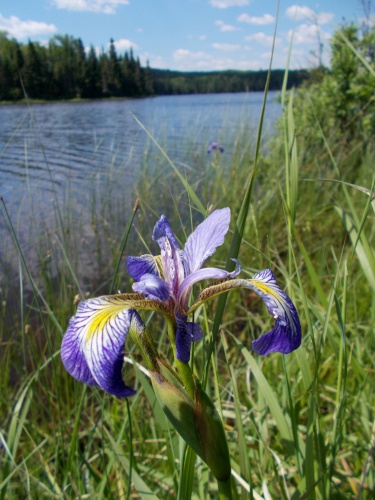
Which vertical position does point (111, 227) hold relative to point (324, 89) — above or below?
below

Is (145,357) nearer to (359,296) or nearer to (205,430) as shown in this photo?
(205,430)

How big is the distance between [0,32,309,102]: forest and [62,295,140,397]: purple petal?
5.33ft

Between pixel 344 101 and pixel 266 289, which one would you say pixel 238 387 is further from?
pixel 344 101

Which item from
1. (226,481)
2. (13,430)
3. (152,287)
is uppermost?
(152,287)

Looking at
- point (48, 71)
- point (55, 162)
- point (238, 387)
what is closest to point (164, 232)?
point (238, 387)

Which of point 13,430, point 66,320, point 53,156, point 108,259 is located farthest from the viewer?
point 53,156

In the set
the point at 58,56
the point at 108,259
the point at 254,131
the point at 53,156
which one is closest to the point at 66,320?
the point at 108,259

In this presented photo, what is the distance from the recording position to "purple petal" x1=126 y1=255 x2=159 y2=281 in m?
1.15

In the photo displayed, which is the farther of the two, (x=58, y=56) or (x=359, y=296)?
(x=58, y=56)

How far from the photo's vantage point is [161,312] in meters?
0.96

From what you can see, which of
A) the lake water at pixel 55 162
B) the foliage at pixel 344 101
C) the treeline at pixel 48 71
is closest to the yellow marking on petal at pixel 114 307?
the lake water at pixel 55 162

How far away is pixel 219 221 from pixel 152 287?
28 centimetres

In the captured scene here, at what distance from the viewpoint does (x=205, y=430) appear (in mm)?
839

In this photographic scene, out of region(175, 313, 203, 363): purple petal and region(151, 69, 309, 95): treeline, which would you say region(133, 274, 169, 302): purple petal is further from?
region(151, 69, 309, 95): treeline
